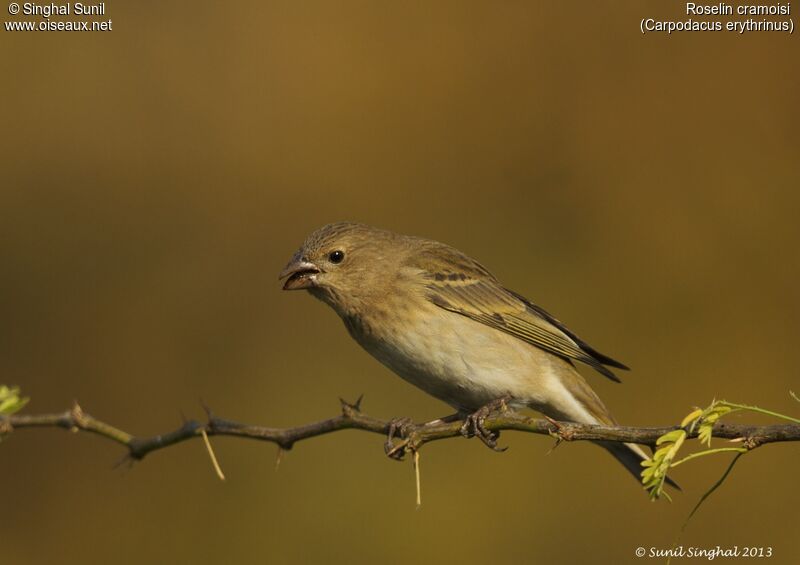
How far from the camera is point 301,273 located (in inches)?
223

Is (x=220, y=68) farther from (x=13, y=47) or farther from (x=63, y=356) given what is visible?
(x=63, y=356)

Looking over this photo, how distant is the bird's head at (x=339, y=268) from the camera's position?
5.66m

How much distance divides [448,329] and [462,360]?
205 mm

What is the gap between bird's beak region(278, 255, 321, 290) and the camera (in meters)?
5.59

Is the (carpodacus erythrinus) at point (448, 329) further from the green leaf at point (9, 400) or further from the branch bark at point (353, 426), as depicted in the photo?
the green leaf at point (9, 400)

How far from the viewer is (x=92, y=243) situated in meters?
8.65

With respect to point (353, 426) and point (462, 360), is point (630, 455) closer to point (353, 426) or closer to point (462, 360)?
point (462, 360)

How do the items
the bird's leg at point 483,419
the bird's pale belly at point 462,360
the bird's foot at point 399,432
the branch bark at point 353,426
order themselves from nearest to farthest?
the branch bark at point 353,426
the bird's leg at point 483,419
the bird's foot at point 399,432
the bird's pale belly at point 462,360

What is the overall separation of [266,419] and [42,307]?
214cm

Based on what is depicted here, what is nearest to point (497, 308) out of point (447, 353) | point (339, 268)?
point (447, 353)

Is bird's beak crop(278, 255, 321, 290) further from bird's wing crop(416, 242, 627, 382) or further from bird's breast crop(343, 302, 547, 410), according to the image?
bird's wing crop(416, 242, 627, 382)

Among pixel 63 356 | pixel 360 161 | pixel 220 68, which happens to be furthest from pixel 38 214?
pixel 360 161

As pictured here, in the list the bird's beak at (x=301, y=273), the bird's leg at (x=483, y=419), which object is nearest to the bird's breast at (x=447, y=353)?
the bird's leg at (x=483, y=419)

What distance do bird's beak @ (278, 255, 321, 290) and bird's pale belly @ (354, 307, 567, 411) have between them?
0.42 meters
